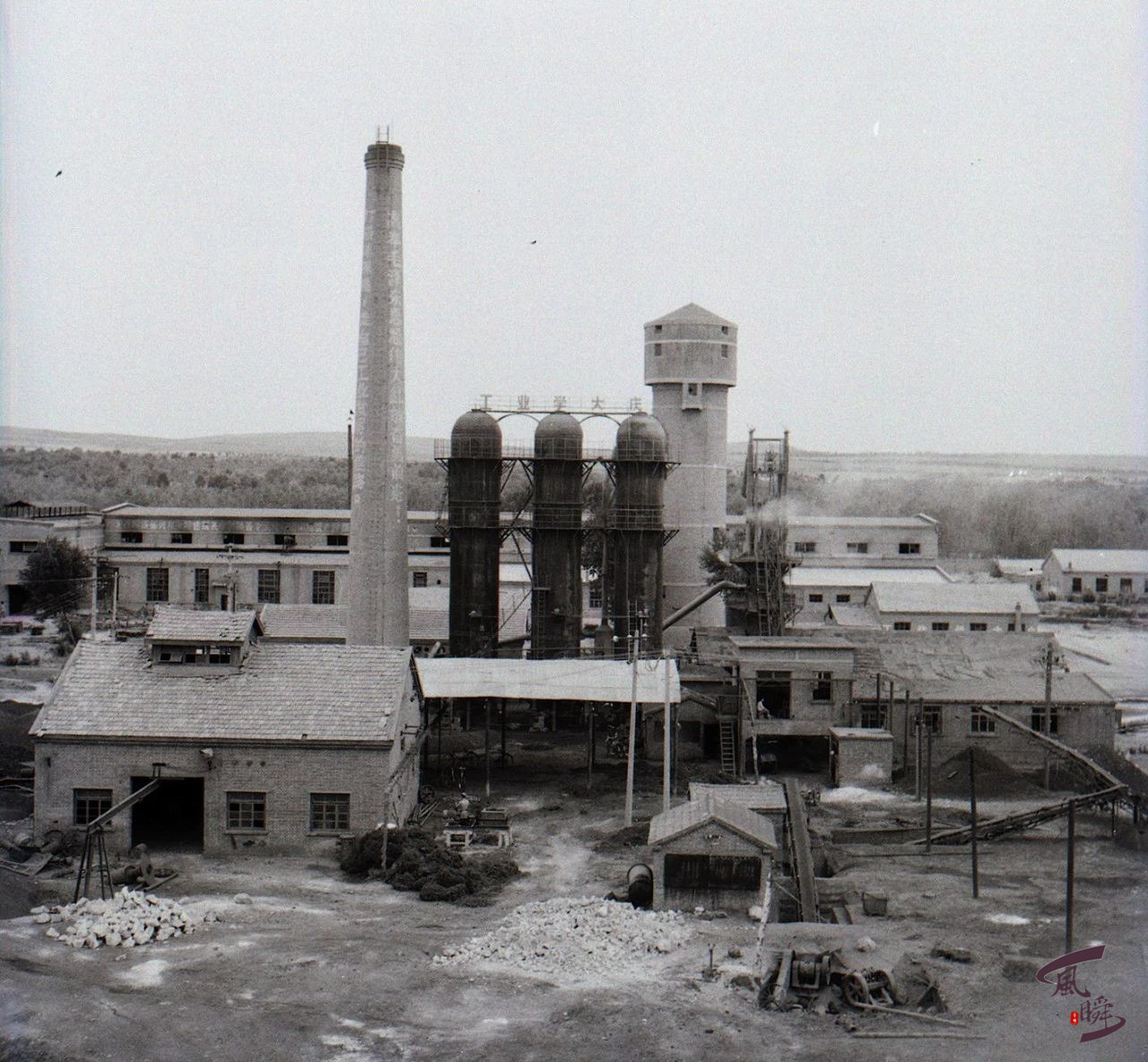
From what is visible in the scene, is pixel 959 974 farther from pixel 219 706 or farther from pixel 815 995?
pixel 219 706

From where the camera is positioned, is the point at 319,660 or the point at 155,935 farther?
Result: the point at 319,660

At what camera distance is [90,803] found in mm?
33031

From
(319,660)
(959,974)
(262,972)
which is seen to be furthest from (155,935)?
(959,974)

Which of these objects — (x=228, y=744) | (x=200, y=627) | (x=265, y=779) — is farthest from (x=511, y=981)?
(x=200, y=627)

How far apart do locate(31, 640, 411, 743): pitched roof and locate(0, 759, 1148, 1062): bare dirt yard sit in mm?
3095

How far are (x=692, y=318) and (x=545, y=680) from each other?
932 inches

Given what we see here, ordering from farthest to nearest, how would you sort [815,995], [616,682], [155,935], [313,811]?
[616,682] < [313,811] < [155,935] < [815,995]

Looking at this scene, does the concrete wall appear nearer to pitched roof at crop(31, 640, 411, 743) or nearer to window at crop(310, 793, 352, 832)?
window at crop(310, 793, 352, 832)

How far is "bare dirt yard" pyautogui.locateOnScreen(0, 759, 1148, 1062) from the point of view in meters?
22.3

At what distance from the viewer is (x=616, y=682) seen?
39312mm

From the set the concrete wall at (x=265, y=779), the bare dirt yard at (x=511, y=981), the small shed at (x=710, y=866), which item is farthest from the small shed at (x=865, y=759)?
the concrete wall at (x=265, y=779)

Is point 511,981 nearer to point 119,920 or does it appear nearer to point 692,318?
point 119,920

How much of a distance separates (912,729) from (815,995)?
19.4 meters

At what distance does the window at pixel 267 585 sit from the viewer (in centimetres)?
6356
